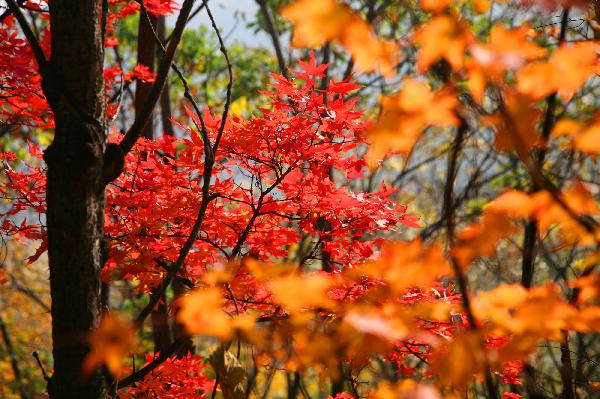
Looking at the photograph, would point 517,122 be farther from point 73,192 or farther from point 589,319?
point 73,192

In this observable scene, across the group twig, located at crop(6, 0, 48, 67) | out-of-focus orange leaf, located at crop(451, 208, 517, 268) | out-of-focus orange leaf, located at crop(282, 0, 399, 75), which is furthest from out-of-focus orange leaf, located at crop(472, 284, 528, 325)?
twig, located at crop(6, 0, 48, 67)

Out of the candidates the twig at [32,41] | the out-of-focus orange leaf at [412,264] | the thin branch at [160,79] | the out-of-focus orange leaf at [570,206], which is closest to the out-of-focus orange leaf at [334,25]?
the out-of-focus orange leaf at [412,264]

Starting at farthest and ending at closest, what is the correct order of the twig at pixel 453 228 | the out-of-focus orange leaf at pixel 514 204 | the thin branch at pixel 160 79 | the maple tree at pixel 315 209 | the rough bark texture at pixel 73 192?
the thin branch at pixel 160 79
the rough bark texture at pixel 73 192
the twig at pixel 453 228
the out-of-focus orange leaf at pixel 514 204
the maple tree at pixel 315 209

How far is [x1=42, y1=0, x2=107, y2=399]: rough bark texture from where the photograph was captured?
6.95 ft

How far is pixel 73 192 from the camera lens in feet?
6.95

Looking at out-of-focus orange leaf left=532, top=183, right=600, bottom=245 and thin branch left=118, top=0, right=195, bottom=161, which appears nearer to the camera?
out-of-focus orange leaf left=532, top=183, right=600, bottom=245

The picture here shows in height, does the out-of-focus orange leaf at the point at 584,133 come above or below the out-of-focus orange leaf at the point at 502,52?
below

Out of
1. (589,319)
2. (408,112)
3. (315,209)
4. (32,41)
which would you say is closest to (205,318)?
(408,112)

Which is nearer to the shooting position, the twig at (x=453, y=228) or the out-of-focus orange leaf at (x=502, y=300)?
the out-of-focus orange leaf at (x=502, y=300)

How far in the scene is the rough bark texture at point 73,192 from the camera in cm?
212

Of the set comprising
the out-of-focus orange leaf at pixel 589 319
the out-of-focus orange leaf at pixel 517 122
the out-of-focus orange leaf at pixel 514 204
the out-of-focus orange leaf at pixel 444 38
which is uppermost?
the out-of-focus orange leaf at pixel 444 38

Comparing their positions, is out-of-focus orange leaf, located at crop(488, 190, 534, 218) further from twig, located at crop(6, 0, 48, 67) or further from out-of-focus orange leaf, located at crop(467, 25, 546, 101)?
twig, located at crop(6, 0, 48, 67)

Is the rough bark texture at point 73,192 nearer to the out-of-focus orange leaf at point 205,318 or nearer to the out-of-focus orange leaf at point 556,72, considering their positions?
the out-of-focus orange leaf at point 205,318

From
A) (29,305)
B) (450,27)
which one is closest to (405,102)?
(450,27)
